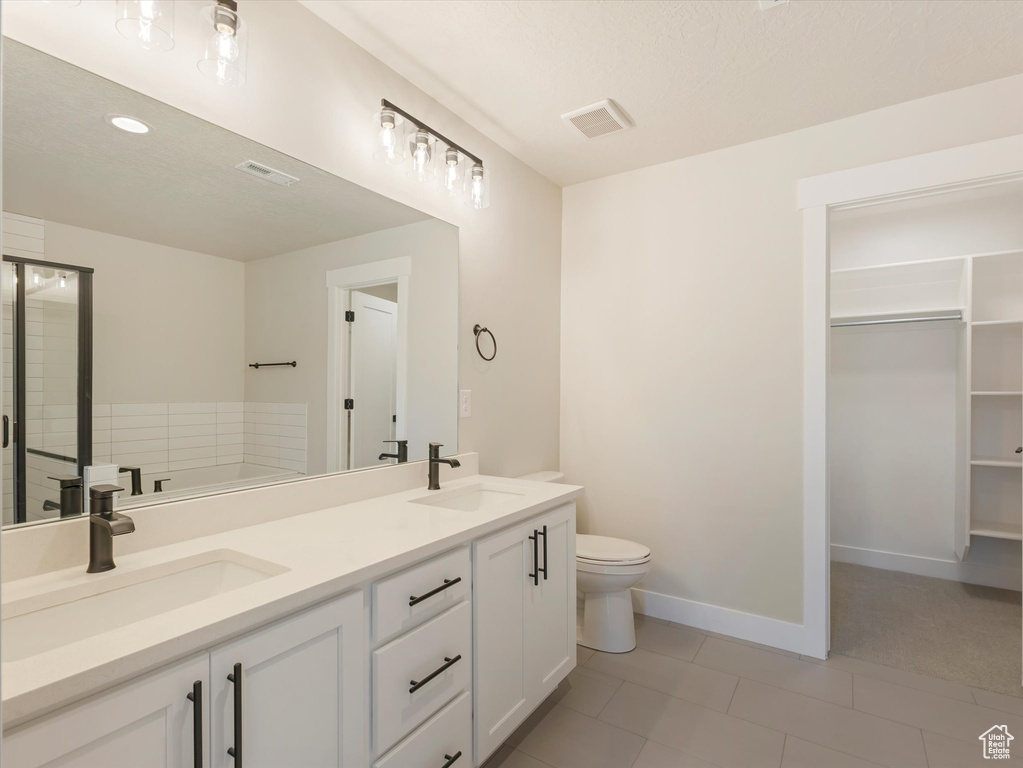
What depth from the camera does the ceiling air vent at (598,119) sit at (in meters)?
2.40

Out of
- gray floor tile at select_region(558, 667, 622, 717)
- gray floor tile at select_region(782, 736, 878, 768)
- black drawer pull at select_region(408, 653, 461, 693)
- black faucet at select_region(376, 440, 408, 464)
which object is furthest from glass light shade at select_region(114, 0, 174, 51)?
gray floor tile at select_region(782, 736, 878, 768)

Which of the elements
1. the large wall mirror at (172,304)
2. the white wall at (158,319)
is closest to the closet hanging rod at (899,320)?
the large wall mirror at (172,304)

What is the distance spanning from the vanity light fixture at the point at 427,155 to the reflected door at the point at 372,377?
550mm

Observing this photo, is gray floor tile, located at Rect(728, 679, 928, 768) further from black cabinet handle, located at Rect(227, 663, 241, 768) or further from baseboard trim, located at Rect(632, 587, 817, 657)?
black cabinet handle, located at Rect(227, 663, 241, 768)

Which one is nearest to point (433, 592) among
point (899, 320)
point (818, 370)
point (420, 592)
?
point (420, 592)

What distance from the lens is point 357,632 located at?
126 cm

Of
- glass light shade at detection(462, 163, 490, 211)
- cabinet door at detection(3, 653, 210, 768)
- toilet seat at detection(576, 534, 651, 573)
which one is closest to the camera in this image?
cabinet door at detection(3, 653, 210, 768)

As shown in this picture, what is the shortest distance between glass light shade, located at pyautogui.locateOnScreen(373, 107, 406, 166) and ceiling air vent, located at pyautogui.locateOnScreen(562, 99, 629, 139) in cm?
80

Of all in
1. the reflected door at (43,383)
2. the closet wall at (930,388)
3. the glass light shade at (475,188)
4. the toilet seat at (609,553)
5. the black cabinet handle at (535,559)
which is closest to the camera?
the reflected door at (43,383)

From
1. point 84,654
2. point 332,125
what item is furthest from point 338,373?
point 84,654

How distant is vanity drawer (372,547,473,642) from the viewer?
1.33 m

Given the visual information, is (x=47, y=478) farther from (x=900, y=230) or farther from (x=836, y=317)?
(x=900, y=230)

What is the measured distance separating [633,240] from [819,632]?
2.18 m

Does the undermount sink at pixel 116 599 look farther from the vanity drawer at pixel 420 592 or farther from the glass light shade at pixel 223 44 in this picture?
the glass light shade at pixel 223 44
